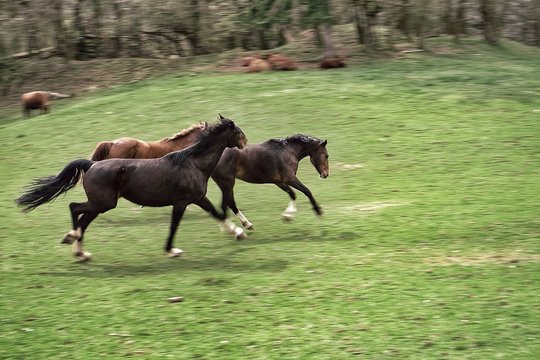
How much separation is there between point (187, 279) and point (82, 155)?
9.03 meters

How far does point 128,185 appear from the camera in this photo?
10.7 metres

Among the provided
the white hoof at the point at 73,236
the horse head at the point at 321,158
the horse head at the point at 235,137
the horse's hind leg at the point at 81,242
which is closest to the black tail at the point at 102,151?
the horse's hind leg at the point at 81,242

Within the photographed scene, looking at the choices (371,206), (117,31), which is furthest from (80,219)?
(117,31)

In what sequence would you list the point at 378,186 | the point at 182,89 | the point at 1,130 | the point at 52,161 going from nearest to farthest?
the point at 378,186, the point at 52,161, the point at 1,130, the point at 182,89

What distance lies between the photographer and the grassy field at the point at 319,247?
8.09 metres

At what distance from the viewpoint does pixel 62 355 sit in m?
7.88

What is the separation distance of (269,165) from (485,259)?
12.4 feet

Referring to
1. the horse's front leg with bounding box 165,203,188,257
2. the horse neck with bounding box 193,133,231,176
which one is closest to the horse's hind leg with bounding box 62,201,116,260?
the horse's front leg with bounding box 165,203,188,257

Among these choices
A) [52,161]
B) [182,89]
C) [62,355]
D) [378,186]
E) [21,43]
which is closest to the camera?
[62,355]

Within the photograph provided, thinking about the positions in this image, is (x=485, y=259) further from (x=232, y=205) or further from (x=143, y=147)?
(x=143, y=147)

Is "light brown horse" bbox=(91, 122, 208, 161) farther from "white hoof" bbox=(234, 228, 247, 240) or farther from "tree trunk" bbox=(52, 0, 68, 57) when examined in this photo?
"tree trunk" bbox=(52, 0, 68, 57)

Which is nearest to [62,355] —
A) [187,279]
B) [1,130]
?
[187,279]

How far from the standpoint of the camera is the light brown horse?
1345cm

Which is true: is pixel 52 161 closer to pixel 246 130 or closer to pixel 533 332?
pixel 246 130
